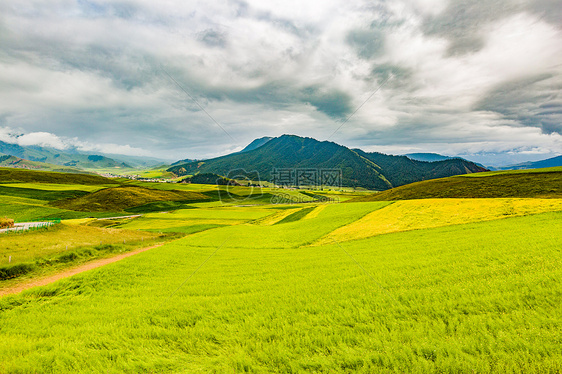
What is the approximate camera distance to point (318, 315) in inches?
328

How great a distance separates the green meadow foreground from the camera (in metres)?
5.80

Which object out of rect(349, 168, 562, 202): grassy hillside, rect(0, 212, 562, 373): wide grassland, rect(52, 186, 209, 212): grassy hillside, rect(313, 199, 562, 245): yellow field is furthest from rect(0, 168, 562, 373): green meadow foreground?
rect(52, 186, 209, 212): grassy hillside

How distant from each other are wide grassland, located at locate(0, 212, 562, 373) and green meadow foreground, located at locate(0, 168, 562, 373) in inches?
1.7

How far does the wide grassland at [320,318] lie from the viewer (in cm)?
577

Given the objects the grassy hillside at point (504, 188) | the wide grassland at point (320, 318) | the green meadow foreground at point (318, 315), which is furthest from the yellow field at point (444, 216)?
the grassy hillside at point (504, 188)

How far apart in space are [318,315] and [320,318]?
279mm

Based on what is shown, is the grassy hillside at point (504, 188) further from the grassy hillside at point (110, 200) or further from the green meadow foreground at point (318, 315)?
the grassy hillside at point (110, 200)

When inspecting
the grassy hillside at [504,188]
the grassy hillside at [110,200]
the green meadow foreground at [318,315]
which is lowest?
the grassy hillside at [110,200]

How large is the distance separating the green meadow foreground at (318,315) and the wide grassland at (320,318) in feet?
0.14

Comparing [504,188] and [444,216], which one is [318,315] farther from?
[504,188]

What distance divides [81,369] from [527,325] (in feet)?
41.7

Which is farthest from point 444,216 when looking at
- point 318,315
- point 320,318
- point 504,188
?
point 320,318

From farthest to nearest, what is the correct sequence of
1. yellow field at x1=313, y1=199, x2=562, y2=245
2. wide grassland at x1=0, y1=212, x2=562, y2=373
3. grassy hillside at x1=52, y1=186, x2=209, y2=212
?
1. grassy hillside at x1=52, y1=186, x2=209, y2=212
2. yellow field at x1=313, y1=199, x2=562, y2=245
3. wide grassland at x1=0, y1=212, x2=562, y2=373

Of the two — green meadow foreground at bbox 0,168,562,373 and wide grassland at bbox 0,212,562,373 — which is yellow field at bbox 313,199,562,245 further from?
wide grassland at bbox 0,212,562,373
